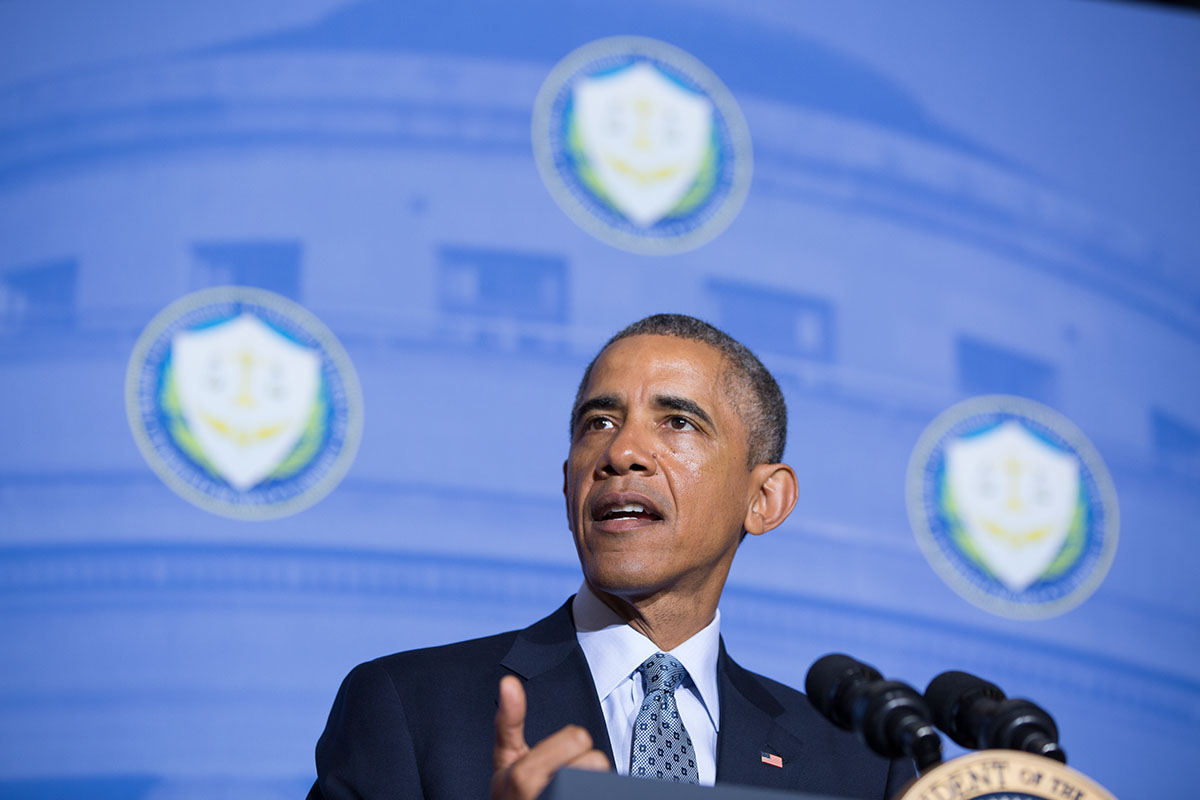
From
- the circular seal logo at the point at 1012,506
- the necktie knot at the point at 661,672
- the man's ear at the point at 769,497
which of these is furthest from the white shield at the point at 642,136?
the necktie knot at the point at 661,672

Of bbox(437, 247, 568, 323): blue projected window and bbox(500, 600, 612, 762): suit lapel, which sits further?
bbox(437, 247, 568, 323): blue projected window

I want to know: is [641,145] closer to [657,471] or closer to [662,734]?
[657,471]

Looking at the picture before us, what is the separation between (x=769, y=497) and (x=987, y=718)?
1.00 m

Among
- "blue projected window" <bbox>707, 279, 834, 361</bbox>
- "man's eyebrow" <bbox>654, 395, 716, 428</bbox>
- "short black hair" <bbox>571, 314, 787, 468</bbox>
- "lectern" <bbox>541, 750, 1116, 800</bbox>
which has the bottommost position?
"lectern" <bbox>541, 750, 1116, 800</bbox>

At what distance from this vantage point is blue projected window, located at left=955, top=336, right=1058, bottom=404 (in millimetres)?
3336

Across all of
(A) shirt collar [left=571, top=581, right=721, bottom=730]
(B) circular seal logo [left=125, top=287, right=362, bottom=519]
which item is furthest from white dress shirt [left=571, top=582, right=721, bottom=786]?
(B) circular seal logo [left=125, top=287, right=362, bottom=519]

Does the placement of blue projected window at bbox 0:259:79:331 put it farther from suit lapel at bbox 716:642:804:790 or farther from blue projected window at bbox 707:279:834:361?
suit lapel at bbox 716:642:804:790

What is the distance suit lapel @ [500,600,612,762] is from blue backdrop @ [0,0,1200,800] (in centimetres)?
69

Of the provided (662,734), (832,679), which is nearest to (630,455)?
(662,734)

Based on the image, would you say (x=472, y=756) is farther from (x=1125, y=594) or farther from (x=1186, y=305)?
(x=1186, y=305)

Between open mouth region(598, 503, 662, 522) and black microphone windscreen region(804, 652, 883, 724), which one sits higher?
open mouth region(598, 503, 662, 522)

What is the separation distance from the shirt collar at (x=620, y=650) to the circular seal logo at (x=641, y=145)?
4.17 ft

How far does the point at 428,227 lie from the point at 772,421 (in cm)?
108

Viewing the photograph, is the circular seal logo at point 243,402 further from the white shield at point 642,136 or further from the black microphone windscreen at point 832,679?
the black microphone windscreen at point 832,679
